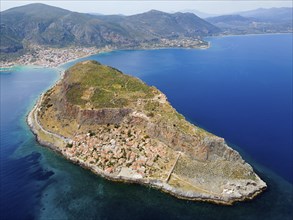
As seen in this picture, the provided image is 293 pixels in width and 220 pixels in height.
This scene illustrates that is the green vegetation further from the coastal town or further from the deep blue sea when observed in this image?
the deep blue sea

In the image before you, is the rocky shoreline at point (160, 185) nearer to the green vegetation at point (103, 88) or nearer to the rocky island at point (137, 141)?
the rocky island at point (137, 141)

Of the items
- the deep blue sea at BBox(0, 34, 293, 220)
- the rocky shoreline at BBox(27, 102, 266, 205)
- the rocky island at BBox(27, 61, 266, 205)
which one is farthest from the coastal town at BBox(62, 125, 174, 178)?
the deep blue sea at BBox(0, 34, 293, 220)

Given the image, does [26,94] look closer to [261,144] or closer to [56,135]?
[56,135]

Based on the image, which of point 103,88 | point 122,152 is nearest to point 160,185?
point 122,152

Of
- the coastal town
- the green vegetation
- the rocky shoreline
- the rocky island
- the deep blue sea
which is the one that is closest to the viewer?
the deep blue sea

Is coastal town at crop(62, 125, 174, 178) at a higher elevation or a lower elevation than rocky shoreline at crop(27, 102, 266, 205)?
higher

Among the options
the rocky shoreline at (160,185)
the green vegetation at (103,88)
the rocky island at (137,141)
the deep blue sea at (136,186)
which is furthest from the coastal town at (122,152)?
the green vegetation at (103,88)

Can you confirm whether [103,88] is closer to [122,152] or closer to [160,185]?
[122,152]
